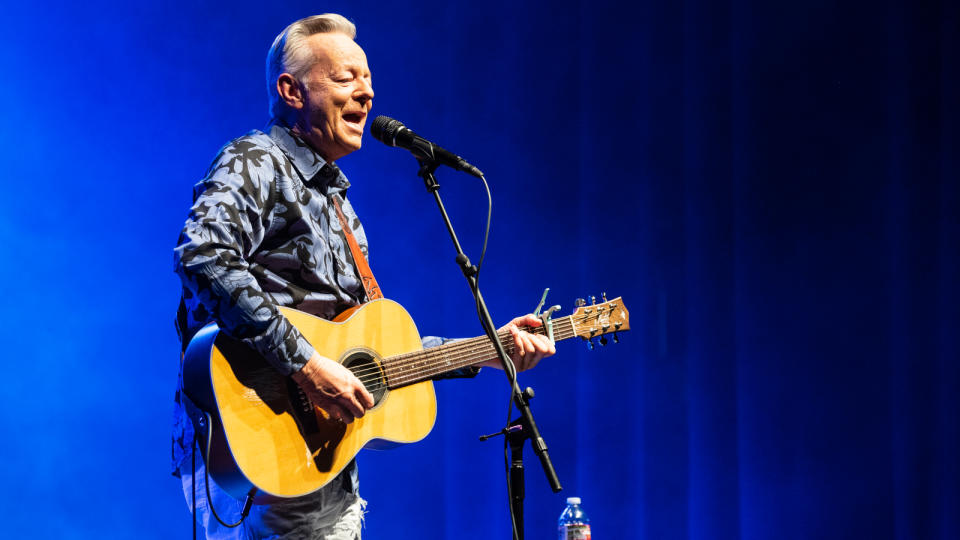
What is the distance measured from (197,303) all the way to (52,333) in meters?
1.44

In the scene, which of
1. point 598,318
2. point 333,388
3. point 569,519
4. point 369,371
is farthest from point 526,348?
point 569,519


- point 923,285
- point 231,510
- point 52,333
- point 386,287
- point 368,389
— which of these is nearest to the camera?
point 231,510

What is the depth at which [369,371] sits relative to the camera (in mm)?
2355

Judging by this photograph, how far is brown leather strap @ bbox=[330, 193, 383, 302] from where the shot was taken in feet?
8.22

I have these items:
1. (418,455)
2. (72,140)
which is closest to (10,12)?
(72,140)

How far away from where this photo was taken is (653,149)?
4.56 meters

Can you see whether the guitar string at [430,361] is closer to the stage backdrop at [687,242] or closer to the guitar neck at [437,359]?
the guitar neck at [437,359]

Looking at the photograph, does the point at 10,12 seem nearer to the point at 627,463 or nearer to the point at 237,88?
the point at 237,88

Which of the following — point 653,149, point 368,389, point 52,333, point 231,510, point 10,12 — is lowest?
point 231,510

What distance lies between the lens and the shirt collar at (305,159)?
92.8 inches

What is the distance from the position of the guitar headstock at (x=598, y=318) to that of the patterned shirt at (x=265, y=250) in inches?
23.6

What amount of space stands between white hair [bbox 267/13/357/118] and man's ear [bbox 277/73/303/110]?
14 millimetres

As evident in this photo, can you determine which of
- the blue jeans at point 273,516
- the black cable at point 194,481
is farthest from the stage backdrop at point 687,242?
the black cable at point 194,481

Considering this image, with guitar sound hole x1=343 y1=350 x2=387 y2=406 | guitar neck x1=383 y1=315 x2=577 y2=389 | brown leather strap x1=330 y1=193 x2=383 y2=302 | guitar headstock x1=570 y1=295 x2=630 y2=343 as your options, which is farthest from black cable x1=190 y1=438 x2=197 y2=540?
guitar headstock x1=570 y1=295 x2=630 y2=343
